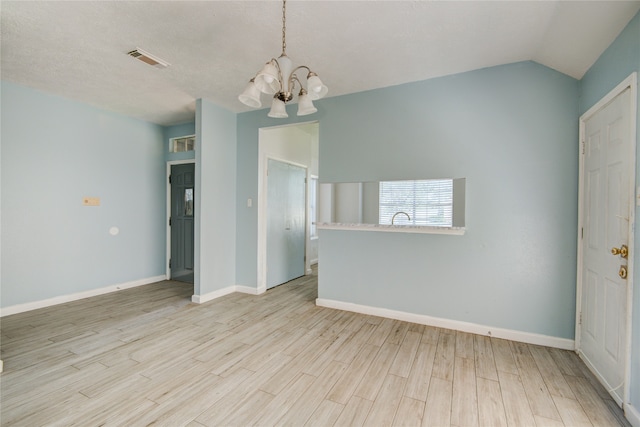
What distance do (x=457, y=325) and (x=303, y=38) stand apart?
3.10 metres

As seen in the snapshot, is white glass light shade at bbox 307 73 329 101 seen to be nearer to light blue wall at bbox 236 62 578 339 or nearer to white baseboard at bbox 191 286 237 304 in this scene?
light blue wall at bbox 236 62 578 339

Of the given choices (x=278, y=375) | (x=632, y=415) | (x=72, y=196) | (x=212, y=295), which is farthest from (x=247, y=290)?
(x=632, y=415)

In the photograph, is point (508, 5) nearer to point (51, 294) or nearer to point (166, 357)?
point (166, 357)

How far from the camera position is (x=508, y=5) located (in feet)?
6.19

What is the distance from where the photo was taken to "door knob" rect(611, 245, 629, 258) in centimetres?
174

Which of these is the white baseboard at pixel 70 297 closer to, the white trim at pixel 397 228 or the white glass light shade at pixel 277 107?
the white trim at pixel 397 228

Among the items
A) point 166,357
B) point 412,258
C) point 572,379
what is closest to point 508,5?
point 412,258

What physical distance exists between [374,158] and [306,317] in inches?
80.0

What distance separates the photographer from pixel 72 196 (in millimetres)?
3754

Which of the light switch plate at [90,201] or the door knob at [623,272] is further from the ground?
the light switch plate at [90,201]

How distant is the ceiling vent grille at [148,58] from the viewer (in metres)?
2.51

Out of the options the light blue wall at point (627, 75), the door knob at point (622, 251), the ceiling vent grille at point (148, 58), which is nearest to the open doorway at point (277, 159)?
the ceiling vent grille at point (148, 58)

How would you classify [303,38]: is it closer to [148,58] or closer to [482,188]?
[148,58]

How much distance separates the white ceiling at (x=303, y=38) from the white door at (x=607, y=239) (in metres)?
0.62
